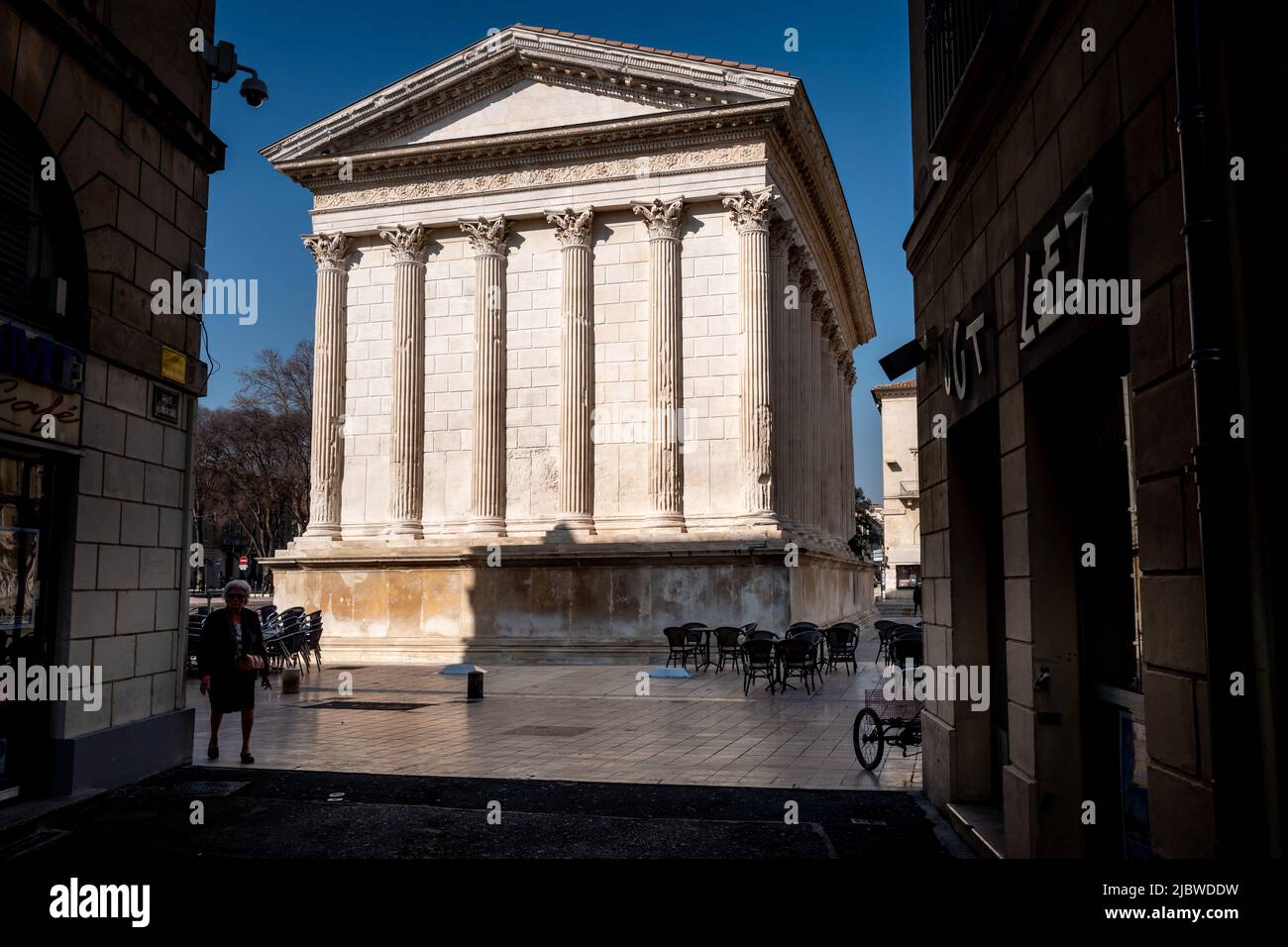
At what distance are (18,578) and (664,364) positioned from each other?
18420 mm

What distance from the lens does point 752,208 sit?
83.5 feet

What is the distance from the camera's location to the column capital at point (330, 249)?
A: 28375 millimetres

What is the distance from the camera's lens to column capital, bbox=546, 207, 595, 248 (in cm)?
2647

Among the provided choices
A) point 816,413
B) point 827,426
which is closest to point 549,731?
point 816,413

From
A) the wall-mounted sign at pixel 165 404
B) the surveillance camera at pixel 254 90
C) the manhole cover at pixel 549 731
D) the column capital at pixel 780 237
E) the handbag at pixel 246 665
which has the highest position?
the column capital at pixel 780 237

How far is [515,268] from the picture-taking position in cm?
2731

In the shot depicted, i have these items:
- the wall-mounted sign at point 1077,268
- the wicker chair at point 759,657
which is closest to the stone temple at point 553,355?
the wicker chair at point 759,657

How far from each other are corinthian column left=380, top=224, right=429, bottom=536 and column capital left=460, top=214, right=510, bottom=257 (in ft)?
5.39

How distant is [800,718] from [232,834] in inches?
334

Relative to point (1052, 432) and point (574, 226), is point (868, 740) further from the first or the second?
point (574, 226)

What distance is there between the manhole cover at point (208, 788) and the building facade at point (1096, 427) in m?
6.32

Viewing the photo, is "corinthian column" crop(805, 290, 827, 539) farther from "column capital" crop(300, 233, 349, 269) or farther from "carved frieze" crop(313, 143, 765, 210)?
"column capital" crop(300, 233, 349, 269)

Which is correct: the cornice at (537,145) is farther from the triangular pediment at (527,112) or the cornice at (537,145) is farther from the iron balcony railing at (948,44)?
the iron balcony railing at (948,44)
